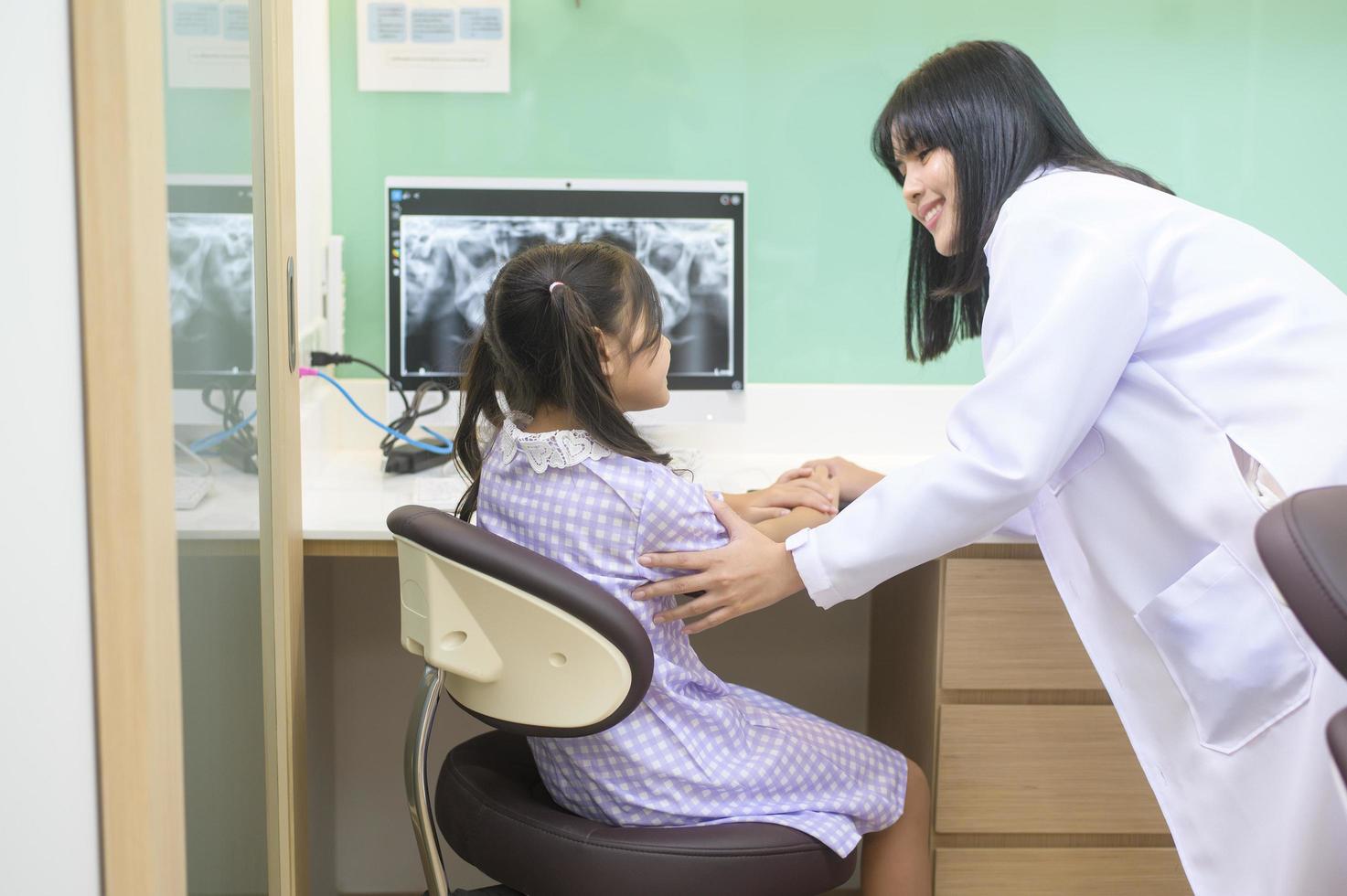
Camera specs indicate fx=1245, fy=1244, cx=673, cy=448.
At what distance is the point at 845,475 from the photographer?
5.50ft

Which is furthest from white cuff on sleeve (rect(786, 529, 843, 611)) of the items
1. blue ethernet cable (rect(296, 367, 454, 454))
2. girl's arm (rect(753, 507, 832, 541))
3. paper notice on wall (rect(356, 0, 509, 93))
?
paper notice on wall (rect(356, 0, 509, 93))

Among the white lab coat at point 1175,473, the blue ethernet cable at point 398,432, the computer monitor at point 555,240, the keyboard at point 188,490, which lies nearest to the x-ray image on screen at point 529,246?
the computer monitor at point 555,240

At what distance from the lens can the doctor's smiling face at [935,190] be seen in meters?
1.38

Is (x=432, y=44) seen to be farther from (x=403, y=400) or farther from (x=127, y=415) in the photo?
(x=127, y=415)

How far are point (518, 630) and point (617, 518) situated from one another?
164mm

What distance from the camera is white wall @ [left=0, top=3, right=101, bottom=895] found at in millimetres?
814

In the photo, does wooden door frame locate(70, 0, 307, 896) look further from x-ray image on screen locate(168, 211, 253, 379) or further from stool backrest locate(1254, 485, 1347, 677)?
stool backrest locate(1254, 485, 1347, 677)

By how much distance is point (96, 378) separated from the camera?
34.3 inches

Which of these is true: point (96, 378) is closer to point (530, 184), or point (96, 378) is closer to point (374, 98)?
point (530, 184)

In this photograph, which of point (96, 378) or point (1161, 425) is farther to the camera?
point (1161, 425)

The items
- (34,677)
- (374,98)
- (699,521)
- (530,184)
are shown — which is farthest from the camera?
(374,98)

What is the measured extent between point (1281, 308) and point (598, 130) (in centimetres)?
133

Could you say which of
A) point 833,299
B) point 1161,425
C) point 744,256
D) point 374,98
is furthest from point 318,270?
point 1161,425

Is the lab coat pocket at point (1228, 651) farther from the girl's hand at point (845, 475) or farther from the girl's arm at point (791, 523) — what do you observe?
the girl's hand at point (845, 475)
